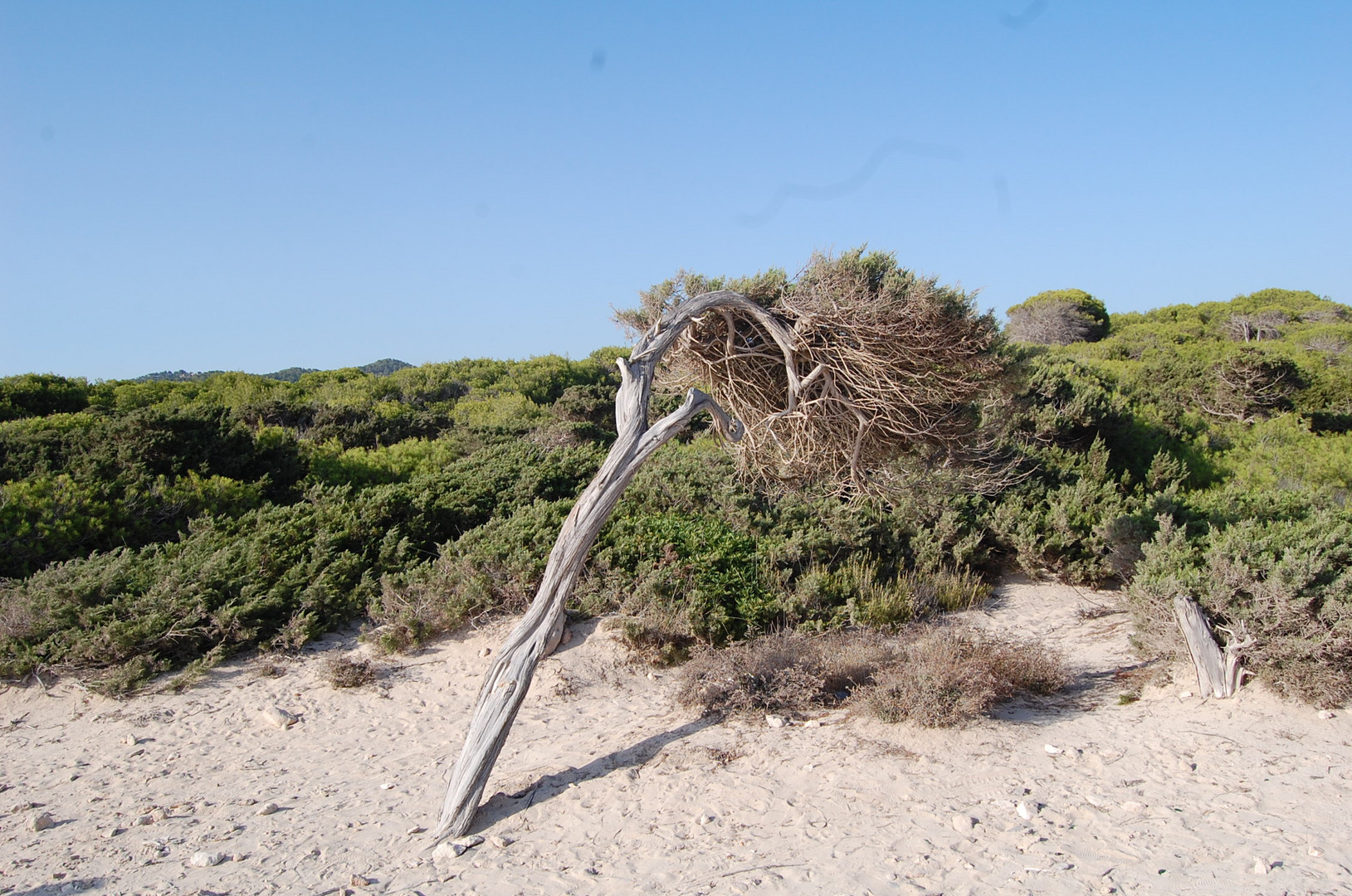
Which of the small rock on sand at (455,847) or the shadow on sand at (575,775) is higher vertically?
the shadow on sand at (575,775)

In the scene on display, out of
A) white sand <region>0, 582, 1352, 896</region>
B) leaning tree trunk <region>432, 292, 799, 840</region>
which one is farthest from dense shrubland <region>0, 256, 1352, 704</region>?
leaning tree trunk <region>432, 292, 799, 840</region>

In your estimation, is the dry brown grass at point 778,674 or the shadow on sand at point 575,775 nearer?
the shadow on sand at point 575,775

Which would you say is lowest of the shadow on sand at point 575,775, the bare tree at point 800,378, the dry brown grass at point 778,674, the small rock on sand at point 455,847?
the small rock on sand at point 455,847

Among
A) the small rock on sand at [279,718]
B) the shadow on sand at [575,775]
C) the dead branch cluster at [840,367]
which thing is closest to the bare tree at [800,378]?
the dead branch cluster at [840,367]

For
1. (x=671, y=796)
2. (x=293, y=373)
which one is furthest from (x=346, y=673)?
(x=293, y=373)

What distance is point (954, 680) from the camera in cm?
527

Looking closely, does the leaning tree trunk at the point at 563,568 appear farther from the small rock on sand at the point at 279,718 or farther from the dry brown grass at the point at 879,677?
the small rock on sand at the point at 279,718

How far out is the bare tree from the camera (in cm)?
463

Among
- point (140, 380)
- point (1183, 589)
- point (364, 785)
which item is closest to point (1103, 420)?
point (1183, 589)

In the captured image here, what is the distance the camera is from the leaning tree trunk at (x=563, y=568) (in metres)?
4.36

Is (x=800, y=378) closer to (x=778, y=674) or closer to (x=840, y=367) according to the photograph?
(x=840, y=367)

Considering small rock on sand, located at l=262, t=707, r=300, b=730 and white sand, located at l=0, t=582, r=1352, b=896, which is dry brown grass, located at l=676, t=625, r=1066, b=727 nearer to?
white sand, located at l=0, t=582, r=1352, b=896

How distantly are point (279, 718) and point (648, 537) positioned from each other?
358 centimetres

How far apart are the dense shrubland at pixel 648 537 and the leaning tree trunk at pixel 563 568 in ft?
4.79
